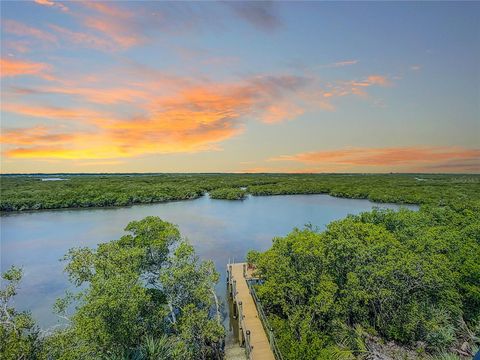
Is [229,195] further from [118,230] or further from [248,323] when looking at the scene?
[248,323]

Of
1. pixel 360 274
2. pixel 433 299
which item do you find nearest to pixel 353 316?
pixel 360 274

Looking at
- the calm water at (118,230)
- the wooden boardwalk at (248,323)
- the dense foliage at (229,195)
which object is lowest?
the wooden boardwalk at (248,323)

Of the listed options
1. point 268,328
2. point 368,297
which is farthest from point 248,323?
point 368,297

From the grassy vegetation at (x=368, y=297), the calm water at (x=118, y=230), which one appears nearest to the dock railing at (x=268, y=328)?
the grassy vegetation at (x=368, y=297)

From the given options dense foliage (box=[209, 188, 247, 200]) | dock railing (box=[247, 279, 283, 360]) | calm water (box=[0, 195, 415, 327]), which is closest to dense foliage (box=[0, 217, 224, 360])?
dock railing (box=[247, 279, 283, 360])

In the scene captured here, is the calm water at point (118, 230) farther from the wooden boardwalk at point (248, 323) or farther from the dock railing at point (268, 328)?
the dock railing at point (268, 328)
